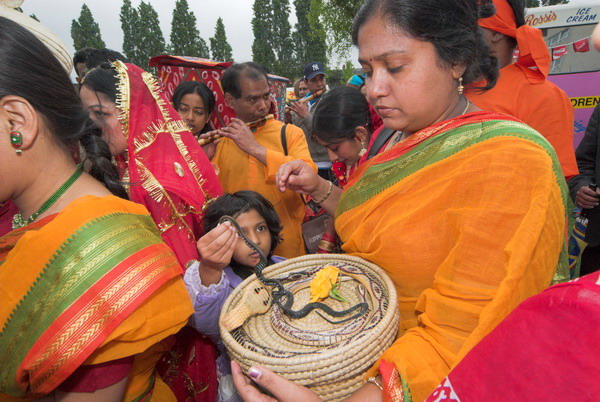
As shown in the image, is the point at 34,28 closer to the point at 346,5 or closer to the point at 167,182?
the point at 167,182

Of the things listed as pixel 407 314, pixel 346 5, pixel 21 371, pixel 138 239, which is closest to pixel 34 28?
pixel 138 239

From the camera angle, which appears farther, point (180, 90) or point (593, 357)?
point (180, 90)

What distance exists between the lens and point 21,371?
97 cm

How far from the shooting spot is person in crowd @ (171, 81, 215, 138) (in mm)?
3312

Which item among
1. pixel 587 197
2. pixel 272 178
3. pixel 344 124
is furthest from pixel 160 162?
pixel 587 197

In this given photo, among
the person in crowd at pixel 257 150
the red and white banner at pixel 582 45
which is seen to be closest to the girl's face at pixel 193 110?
the person in crowd at pixel 257 150

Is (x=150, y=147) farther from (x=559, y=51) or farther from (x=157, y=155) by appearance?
(x=559, y=51)

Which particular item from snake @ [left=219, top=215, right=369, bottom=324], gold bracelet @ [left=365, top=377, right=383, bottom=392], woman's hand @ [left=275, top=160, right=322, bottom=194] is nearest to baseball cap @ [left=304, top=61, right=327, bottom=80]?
woman's hand @ [left=275, top=160, right=322, bottom=194]

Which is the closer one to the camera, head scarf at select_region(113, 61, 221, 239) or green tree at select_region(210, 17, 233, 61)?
head scarf at select_region(113, 61, 221, 239)

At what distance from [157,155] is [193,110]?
1.50 metres

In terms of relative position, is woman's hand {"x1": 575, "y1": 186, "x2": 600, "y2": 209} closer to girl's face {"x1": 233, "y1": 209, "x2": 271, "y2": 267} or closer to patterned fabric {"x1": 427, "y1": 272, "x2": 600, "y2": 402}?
girl's face {"x1": 233, "y1": 209, "x2": 271, "y2": 267}

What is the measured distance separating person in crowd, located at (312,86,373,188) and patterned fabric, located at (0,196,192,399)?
1851 millimetres

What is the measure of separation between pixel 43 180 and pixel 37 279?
0.36 m

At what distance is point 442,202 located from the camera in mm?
1137
